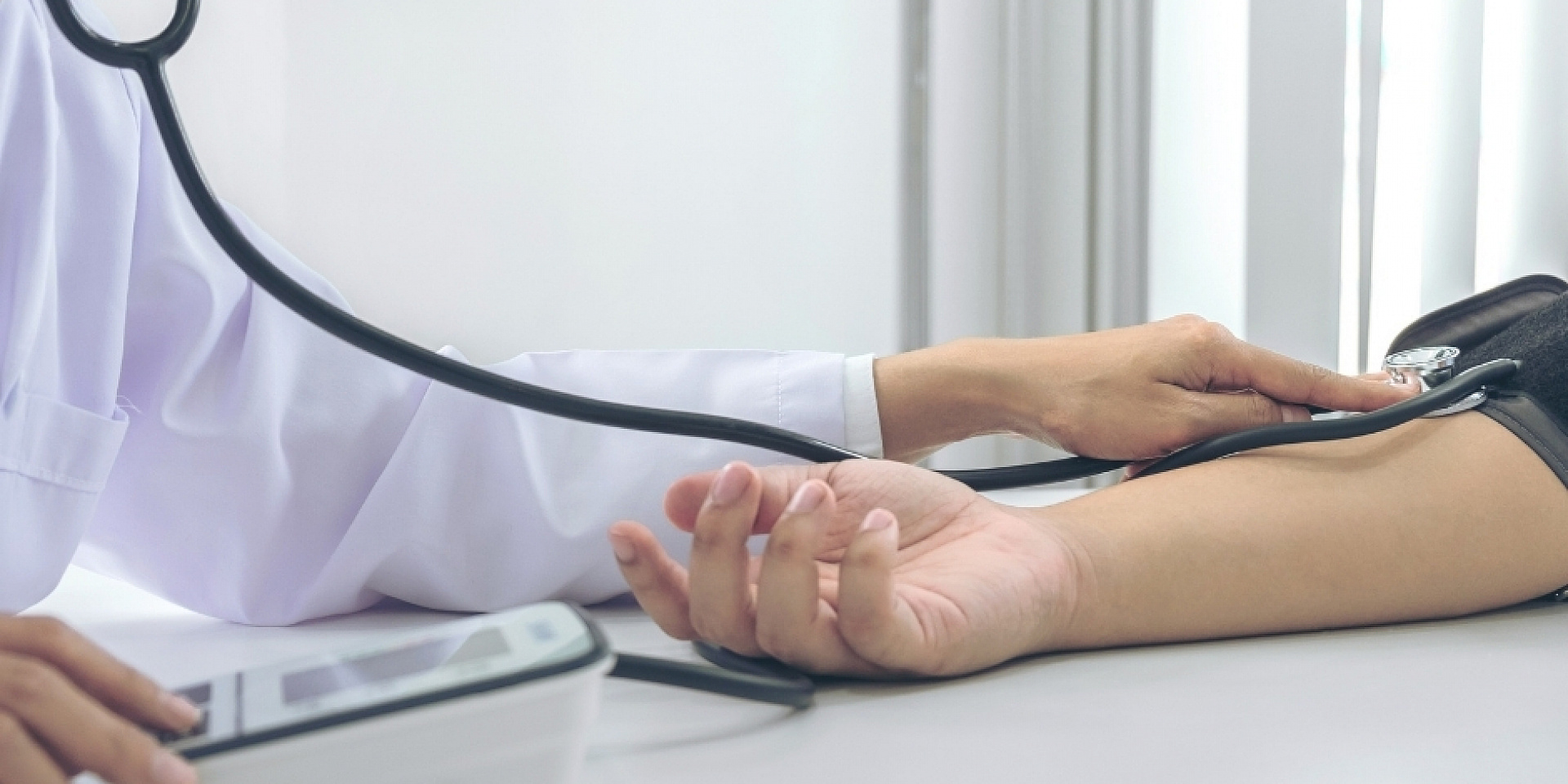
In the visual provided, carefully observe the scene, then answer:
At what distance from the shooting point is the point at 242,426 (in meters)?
0.63

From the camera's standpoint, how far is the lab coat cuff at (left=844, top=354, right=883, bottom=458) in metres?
0.72

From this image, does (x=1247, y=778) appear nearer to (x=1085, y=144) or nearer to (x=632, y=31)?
(x=1085, y=144)

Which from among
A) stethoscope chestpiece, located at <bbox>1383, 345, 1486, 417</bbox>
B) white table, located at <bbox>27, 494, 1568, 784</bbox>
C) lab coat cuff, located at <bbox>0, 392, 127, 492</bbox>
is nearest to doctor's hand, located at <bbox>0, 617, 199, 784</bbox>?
white table, located at <bbox>27, 494, 1568, 784</bbox>

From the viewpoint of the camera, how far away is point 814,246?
2.00 m

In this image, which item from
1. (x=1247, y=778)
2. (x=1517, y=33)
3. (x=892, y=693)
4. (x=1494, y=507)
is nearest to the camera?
(x=1247, y=778)

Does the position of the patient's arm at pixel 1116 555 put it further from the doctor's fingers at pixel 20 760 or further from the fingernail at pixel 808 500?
the doctor's fingers at pixel 20 760

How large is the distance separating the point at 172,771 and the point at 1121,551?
0.44 meters

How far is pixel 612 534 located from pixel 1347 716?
11.7 inches

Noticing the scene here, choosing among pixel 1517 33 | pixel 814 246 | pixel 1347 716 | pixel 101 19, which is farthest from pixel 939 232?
pixel 1347 716

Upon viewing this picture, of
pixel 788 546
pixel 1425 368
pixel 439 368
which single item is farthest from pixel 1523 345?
pixel 439 368

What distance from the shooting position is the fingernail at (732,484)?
0.43 meters

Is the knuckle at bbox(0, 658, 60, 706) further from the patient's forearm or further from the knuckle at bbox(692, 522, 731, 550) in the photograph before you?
the patient's forearm

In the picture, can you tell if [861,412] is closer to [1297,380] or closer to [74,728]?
[1297,380]

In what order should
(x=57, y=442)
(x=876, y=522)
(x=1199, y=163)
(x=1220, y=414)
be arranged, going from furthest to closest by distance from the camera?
(x=1199, y=163) < (x=1220, y=414) < (x=57, y=442) < (x=876, y=522)
